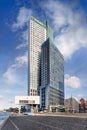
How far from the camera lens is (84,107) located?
654 feet
